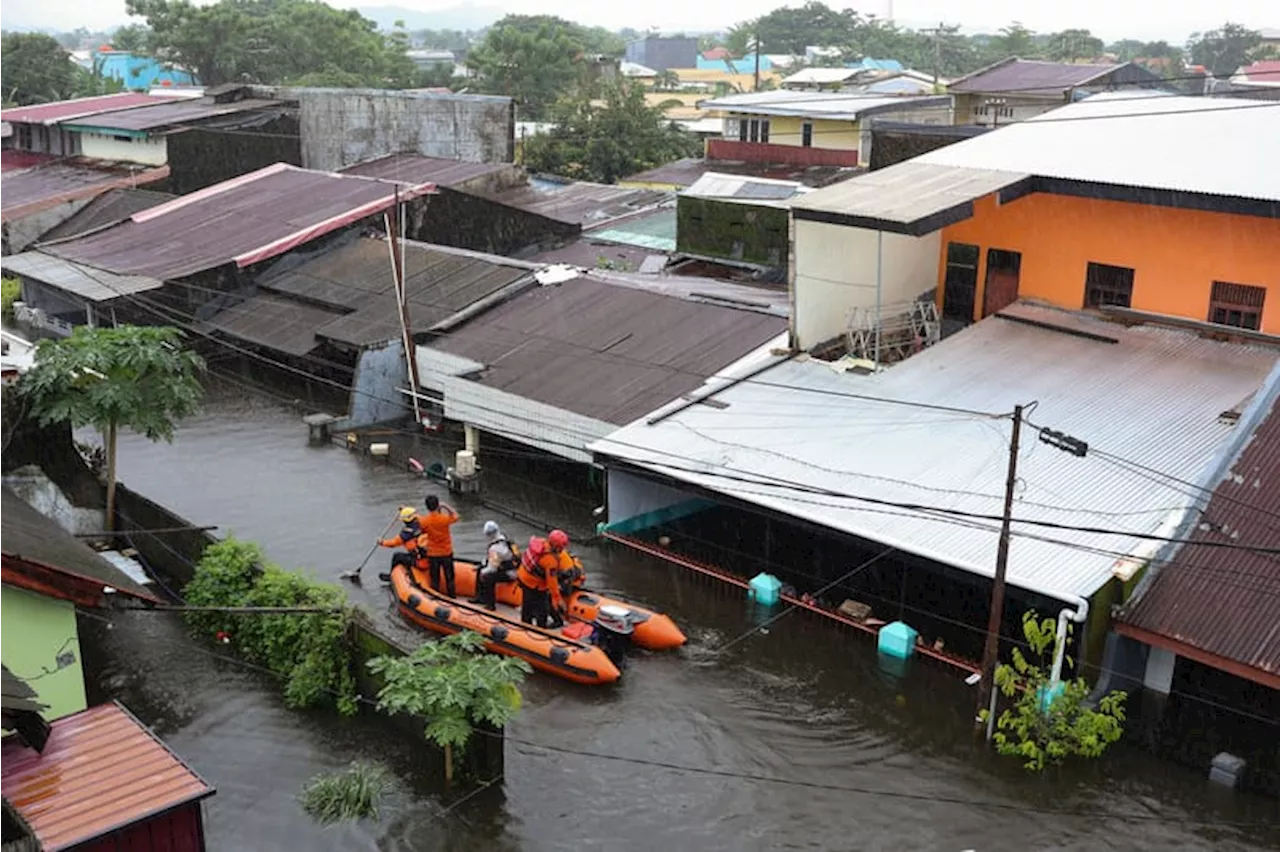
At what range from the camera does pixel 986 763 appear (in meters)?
15.0

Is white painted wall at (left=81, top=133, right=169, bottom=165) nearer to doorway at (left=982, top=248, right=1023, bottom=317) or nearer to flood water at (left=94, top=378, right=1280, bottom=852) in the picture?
flood water at (left=94, top=378, right=1280, bottom=852)

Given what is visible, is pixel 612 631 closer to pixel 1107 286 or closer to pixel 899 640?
pixel 899 640

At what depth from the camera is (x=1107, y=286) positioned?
862 inches

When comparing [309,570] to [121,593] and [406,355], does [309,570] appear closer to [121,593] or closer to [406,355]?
[121,593]

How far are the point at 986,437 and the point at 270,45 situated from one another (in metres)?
72.9

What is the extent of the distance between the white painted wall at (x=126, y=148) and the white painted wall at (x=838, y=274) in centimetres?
3050

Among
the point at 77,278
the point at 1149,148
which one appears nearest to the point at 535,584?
the point at 1149,148

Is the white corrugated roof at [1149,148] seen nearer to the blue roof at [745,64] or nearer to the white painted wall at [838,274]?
the white painted wall at [838,274]

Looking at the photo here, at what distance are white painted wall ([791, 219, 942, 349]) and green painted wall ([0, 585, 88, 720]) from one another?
13021 millimetres

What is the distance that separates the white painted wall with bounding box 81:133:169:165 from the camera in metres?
45.1

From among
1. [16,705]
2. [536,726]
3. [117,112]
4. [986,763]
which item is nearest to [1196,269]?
[986,763]

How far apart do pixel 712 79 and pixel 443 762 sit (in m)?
126

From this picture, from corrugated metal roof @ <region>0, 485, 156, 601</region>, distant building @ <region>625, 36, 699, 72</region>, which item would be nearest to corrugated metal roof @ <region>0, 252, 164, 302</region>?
corrugated metal roof @ <region>0, 485, 156, 601</region>

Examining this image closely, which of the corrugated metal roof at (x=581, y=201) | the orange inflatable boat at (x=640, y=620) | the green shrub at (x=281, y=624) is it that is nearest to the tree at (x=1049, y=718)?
the orange inflatable boat at (x=640, y=620)
